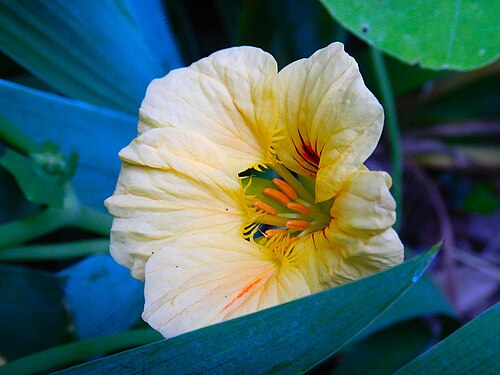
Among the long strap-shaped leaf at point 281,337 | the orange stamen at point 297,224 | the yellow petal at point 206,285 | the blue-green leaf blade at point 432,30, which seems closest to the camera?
the long strap-shaped leaf at point 281,337

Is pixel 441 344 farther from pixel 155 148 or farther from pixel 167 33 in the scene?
pixel 167 33

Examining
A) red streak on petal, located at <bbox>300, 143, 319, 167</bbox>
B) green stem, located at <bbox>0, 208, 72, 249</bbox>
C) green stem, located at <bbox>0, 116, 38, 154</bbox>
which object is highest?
green stem, located at <bbox>0, 116, 38, 154</bbox>

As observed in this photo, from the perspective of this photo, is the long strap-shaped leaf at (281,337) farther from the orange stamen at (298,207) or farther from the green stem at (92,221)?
the green stem at (92,221)

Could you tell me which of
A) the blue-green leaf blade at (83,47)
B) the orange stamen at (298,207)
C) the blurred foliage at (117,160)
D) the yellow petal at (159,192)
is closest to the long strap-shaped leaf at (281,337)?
the blurred foliage at (117,160)

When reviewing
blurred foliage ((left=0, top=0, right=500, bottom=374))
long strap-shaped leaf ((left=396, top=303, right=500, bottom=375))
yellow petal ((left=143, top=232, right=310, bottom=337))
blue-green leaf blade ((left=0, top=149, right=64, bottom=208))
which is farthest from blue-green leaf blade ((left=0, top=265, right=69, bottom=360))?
long strap-shaped leaf ((left=396, top=303, right=500, bottom=375))

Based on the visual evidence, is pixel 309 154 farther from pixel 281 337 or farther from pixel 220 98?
pixel 281 337

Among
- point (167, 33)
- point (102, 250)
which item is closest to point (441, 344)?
point (102, 250)

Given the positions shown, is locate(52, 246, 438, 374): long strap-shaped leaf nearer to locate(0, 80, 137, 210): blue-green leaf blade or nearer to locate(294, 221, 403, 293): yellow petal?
locate(294, 221, 403, 293): yellow petal
